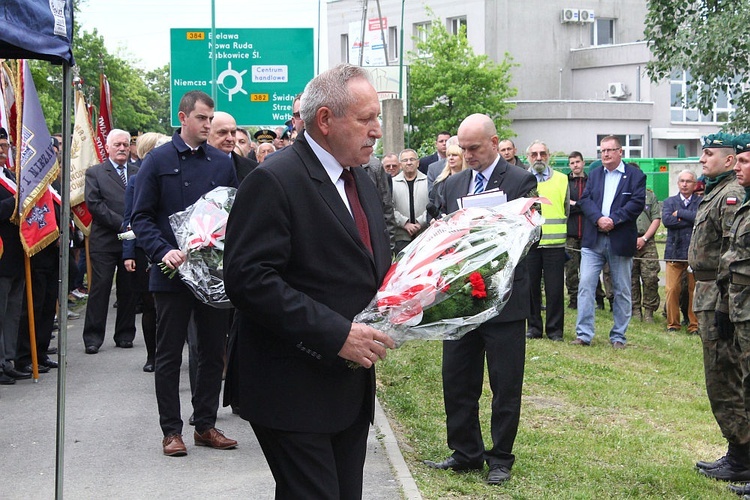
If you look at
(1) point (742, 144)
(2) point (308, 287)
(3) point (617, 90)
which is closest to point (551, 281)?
(1) point (742, 144)

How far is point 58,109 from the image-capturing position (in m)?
36.7

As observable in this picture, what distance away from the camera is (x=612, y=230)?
41.9ft

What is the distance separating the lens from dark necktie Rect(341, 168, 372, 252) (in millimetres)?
4179

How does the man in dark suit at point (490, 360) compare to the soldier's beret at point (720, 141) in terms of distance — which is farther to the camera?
the soldier's beret at point (720, 141)

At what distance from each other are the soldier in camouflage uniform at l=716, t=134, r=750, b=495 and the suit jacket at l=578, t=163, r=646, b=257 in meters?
5.95

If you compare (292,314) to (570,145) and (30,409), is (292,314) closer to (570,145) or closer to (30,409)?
(30,409)

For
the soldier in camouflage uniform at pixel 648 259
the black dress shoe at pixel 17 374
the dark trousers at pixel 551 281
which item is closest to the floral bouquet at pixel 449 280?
the black dress shoe at pixel 17 374

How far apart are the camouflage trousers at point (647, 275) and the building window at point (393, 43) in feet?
168

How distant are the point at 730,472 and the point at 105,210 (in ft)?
24.8

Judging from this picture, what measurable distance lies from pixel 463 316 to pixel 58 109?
34787 millimetres

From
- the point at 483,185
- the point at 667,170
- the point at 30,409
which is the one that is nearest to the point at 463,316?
the point at 483,185

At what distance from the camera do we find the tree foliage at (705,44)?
15.6m

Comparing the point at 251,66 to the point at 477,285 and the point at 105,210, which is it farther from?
the point at 477,285

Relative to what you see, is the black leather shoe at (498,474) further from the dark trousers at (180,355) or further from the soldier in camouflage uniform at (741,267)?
the dark trousers at (180,355)
